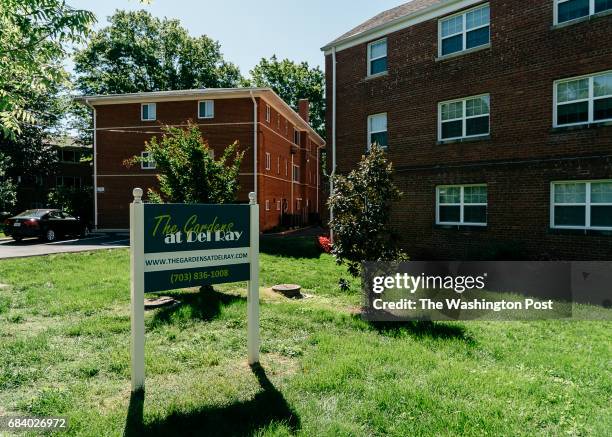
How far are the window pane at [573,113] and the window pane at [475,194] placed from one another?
10.0 feet

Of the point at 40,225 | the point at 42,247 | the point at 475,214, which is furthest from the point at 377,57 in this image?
the point at 40,225

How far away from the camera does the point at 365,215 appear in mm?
8109

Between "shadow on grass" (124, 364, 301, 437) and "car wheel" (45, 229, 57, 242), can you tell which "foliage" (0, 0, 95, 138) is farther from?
"car wheel" (45, 229, 57, 242)

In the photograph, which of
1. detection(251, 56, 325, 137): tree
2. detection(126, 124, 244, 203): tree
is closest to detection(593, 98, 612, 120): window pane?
detection(126, 124, 244, 203): tree

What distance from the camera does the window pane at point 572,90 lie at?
12.4 metres

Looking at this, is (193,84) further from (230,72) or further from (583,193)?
(583,193)

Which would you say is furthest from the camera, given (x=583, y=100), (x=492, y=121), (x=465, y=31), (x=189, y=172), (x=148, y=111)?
(x=148, y=111)

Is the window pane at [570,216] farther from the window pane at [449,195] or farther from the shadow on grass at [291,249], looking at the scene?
the shadow on grass at [291,249]

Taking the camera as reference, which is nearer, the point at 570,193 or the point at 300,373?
the point at 300,373

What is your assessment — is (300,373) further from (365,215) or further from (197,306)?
(365,215)

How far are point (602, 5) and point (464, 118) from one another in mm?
4780

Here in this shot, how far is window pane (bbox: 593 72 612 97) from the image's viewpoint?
1192 cm

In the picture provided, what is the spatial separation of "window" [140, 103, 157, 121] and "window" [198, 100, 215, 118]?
10.1 feet

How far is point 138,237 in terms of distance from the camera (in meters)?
4.40
